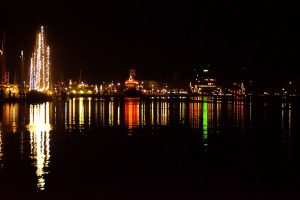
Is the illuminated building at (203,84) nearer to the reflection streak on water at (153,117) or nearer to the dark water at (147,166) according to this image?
the reflection streak on water at (153,117)

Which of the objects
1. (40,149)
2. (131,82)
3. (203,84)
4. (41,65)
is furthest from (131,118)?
(203,84)

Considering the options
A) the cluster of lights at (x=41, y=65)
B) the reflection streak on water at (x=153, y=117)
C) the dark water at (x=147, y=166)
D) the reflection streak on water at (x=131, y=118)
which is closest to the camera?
the dark water at (x=147, y=166)

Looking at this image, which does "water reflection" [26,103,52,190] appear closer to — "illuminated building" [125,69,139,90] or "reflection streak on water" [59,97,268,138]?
"reflection streak on water" [59,97,268,138]

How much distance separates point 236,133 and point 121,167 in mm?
9203

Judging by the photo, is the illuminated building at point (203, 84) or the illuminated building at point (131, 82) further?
the illuminated building at point (203, 84)

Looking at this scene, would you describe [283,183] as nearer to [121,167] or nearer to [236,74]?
[121,167]

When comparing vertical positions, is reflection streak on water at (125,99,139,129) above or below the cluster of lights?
below

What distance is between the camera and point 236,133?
19.4 metres

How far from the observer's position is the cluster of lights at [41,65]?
5409 cm

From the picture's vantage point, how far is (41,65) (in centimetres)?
5522

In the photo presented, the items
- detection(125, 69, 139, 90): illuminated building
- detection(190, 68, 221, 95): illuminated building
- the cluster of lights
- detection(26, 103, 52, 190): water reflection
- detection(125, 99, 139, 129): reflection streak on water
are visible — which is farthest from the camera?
detection(190, 68, 221, 95): illuminated building

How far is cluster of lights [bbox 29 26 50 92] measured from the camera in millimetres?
54094

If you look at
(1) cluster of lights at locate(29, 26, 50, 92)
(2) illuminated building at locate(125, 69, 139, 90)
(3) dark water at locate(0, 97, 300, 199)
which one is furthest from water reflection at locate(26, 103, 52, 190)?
(2) illuminated building at locate(125, 69, 139, 90)

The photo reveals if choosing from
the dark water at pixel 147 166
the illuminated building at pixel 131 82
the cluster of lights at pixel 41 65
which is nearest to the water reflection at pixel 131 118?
the dark water at pixel 147 166
